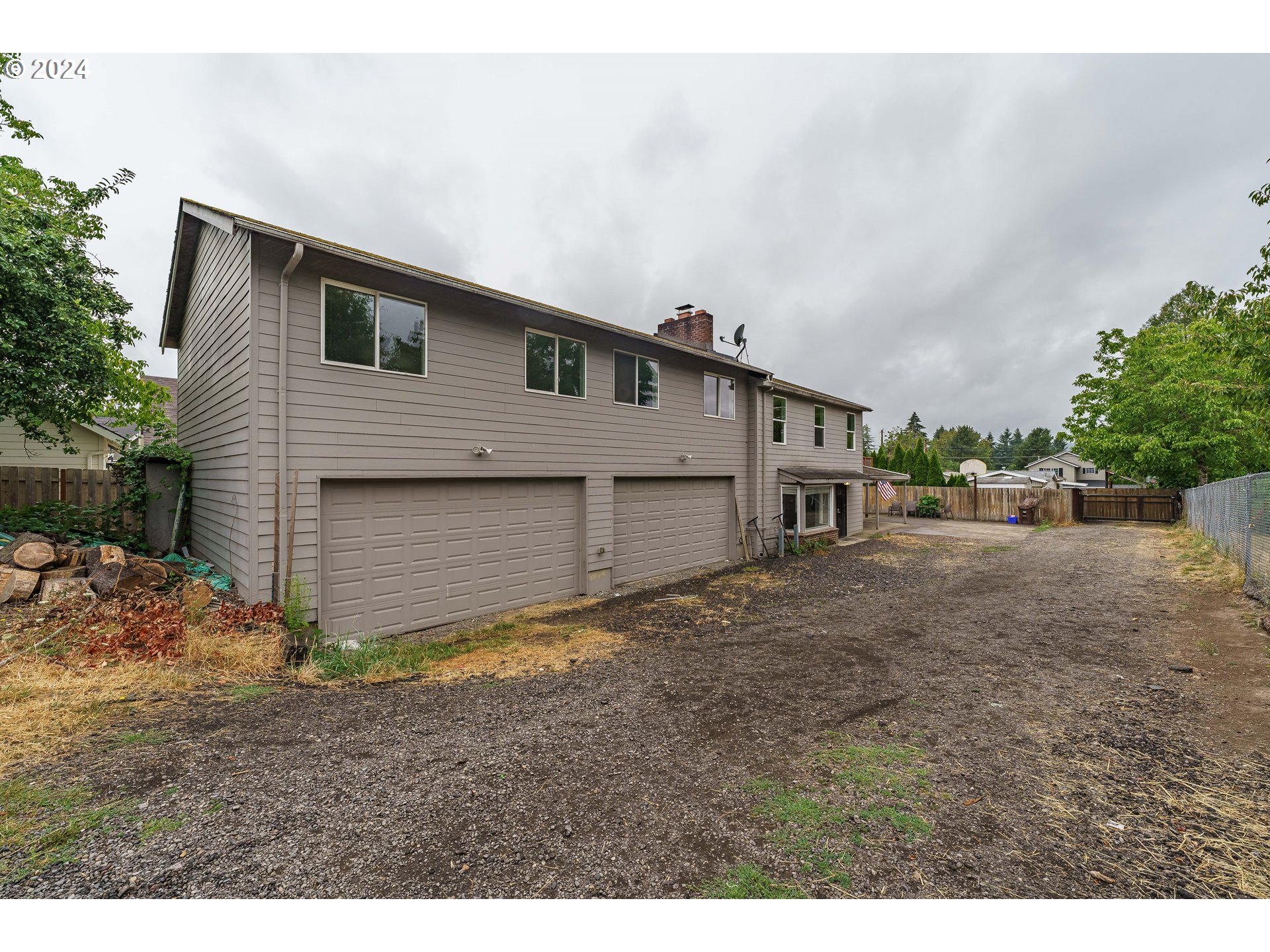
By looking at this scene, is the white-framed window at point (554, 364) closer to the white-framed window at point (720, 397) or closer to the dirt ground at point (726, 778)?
the white-framed window at point (720, 397)

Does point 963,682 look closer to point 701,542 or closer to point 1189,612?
point 1189,612

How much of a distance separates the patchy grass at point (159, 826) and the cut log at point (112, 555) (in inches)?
209

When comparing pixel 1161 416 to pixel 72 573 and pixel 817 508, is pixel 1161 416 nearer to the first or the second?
pixel 817 508

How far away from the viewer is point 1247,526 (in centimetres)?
922

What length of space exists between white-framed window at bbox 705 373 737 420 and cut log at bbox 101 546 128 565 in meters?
11.6

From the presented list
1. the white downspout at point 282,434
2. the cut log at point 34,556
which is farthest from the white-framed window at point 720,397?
the cut log at point 34,556

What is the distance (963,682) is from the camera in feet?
18.2

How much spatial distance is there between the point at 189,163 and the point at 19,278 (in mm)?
7209

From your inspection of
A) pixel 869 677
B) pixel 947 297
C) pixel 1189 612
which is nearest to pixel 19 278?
pixel 869 677

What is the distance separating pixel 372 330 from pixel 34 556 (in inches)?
191

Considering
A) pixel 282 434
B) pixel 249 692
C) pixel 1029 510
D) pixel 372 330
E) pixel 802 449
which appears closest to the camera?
pixel 249 692

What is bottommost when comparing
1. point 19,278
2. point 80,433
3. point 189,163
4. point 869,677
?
point 869,677

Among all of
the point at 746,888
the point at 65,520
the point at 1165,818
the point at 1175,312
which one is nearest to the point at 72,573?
the point at 65,520

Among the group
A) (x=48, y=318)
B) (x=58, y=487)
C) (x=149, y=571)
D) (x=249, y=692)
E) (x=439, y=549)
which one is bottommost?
(x=249, y=692)
